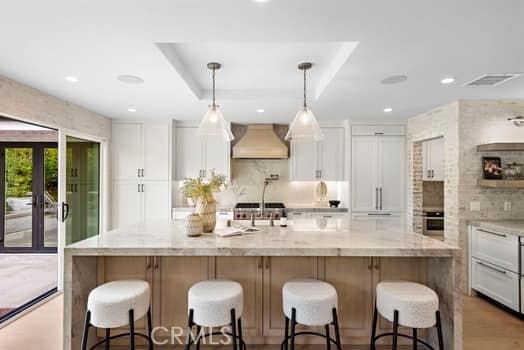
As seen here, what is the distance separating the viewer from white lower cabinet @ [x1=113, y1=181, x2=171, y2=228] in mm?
4984

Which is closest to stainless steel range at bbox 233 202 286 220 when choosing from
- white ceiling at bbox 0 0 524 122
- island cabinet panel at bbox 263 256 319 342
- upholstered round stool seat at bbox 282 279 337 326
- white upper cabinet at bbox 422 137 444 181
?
white ceiling at bbox 0 0 524 122

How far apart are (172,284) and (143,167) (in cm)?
302

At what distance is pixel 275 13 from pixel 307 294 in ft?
5.91

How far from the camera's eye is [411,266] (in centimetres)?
249

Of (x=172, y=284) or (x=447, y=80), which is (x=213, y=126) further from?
(x=447, y=80)

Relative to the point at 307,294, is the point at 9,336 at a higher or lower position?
lower

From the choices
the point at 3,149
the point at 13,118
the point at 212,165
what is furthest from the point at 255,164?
the point at 3,149

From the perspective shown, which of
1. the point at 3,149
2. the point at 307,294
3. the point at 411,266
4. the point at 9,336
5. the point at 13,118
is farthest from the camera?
the point at 3,149

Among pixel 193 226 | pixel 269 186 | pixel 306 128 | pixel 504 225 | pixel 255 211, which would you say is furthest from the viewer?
pixel 269 186

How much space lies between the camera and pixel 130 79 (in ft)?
9.78

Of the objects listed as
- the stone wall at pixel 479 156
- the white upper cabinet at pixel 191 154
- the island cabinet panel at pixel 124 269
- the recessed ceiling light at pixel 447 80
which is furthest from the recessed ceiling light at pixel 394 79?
the white upper cabinet at pixel 191 154

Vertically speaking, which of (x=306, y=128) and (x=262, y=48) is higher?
(x=262, y=48)

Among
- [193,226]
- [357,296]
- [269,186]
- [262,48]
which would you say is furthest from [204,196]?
[269,186]

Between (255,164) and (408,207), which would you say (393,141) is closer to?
Answer: (408,207)
